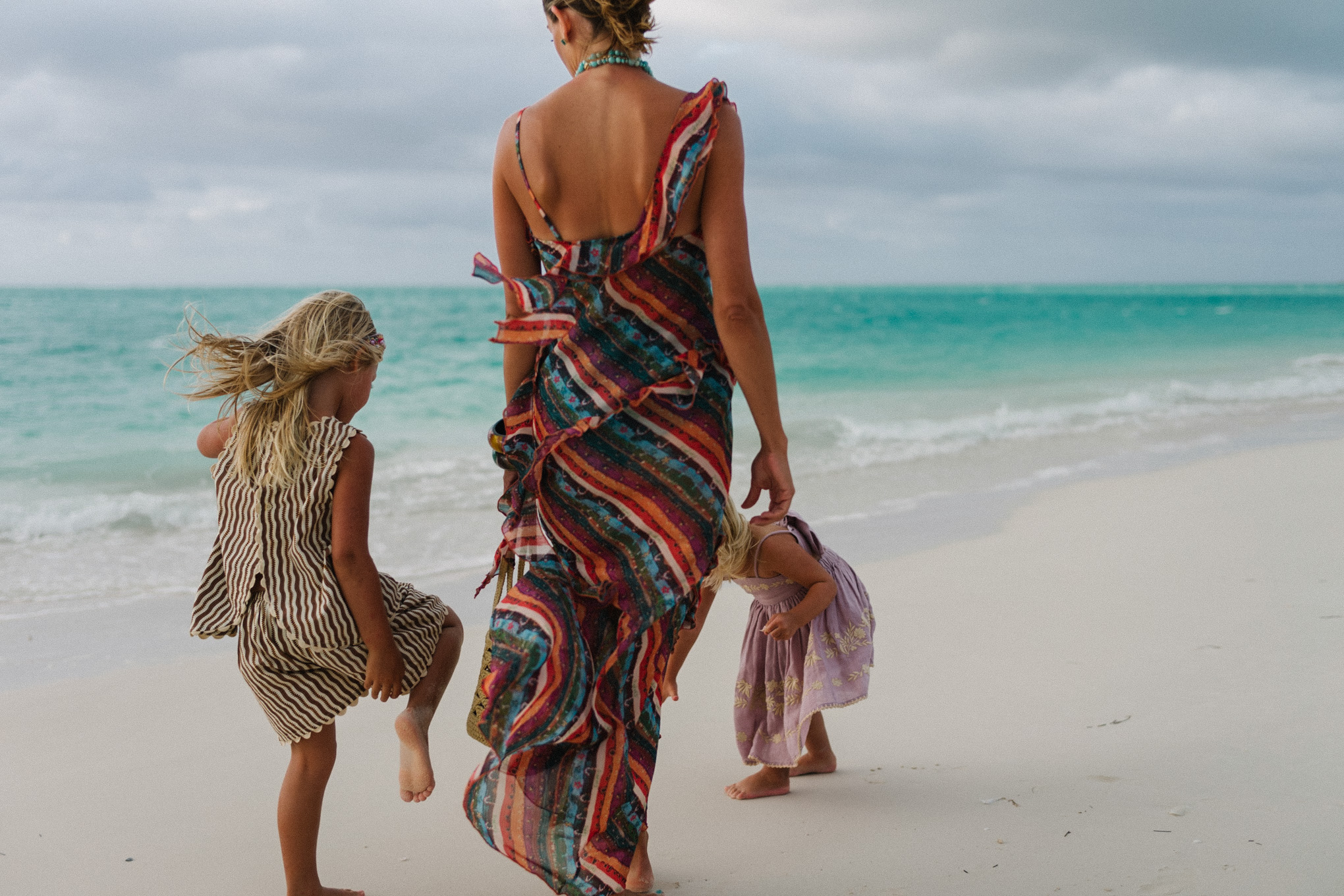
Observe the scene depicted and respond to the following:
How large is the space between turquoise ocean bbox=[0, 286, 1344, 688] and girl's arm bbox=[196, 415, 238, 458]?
24cm

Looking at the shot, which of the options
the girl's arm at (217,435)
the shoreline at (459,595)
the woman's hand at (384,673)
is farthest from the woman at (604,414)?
the shoreline at (459,595)

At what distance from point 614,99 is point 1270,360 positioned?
19.8m

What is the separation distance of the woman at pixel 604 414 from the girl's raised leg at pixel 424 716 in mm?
137

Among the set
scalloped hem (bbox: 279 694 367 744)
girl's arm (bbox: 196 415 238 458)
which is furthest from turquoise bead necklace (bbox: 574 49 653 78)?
scalloped hem (bbox: 279 694 367 744)

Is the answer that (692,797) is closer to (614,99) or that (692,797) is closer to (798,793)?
(798,793)

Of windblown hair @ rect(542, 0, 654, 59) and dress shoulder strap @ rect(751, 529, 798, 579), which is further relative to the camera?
dress shoulder strap @ rect(751, 529, 798, 579)

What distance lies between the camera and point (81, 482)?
830cm

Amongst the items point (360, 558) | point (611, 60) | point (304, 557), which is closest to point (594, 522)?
point (360, 558)

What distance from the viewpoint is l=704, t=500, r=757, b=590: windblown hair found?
8.70 feet

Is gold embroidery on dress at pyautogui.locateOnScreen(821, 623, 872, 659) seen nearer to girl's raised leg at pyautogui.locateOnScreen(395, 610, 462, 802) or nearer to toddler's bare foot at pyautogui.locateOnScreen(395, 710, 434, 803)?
girl's raised leg at pyautogui.locateOnScreen(395, 610, 462, 802)

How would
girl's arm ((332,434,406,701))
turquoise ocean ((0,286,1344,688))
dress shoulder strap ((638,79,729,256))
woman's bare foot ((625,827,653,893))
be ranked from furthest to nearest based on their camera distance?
1. turquoise ocean ((0,286,1344,688))
2. woman's bare foot ((625,827,653,893))
3. girl's arm ((332,434,406,701))
4. dress shoulder strap ((638,79,729,256))

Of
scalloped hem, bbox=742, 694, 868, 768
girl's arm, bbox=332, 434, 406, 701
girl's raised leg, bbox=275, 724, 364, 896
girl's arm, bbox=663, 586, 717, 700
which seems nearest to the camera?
girl's arm, bbox=332, 434, 406, 701

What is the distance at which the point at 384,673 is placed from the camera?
2.20 metres

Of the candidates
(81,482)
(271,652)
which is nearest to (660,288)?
(271,652)
